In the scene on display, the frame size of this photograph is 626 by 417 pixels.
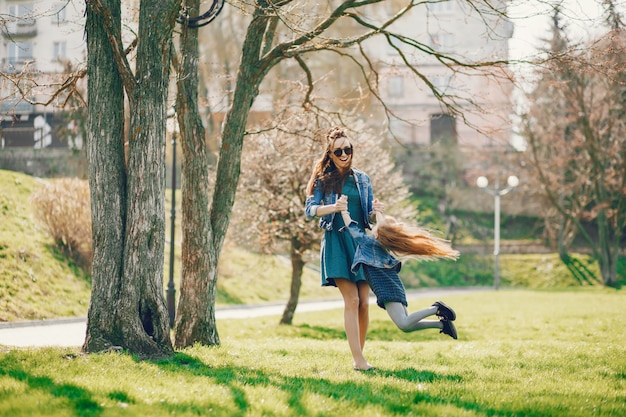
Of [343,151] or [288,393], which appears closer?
[288,393]

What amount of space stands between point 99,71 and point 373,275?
12.5 feet

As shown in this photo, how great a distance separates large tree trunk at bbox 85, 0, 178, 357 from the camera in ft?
23.6

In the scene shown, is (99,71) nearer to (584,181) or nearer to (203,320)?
(203,320)

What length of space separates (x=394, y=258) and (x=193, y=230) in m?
3.63

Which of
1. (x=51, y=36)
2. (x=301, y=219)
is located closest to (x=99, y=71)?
(x=301, y=219)

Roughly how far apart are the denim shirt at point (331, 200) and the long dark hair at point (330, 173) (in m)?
0.04

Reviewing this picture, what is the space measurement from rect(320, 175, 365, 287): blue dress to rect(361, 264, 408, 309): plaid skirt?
106 millimetres

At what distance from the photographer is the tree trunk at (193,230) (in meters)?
9.05

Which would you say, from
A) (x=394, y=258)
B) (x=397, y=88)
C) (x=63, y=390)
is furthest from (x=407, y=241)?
(x=397, y=88)

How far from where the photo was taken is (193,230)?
908cm

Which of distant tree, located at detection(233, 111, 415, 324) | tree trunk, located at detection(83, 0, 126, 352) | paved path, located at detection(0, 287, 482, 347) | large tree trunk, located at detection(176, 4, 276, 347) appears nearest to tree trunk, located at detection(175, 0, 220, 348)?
large tree trunk, located at detection(176, 4, 276, 347)

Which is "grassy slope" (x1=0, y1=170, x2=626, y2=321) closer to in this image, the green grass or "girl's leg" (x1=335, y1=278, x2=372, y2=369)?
the green grass

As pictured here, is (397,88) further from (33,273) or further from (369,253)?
(369,253)

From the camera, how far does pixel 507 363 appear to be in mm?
7551
